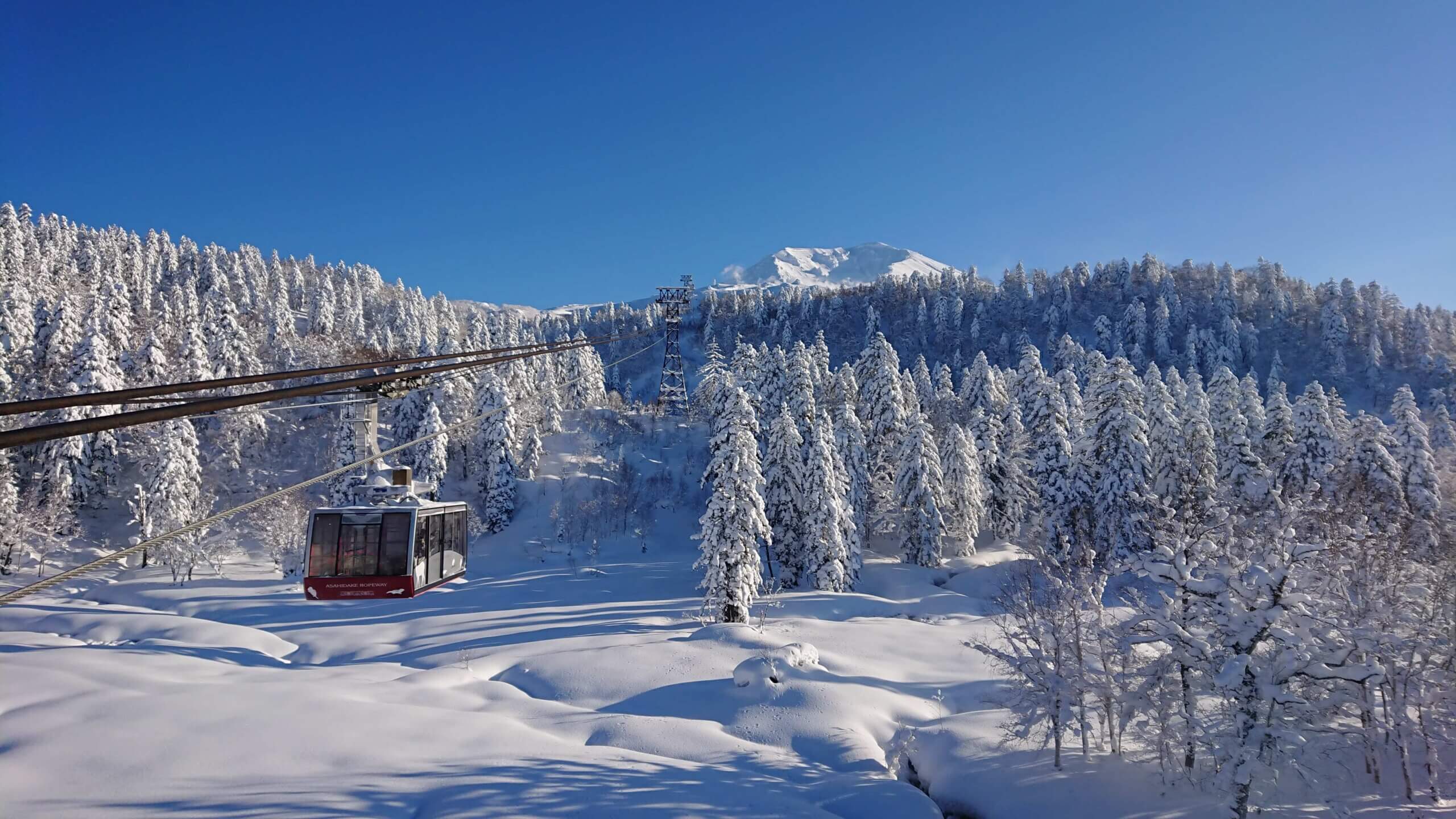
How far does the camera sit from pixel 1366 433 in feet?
145

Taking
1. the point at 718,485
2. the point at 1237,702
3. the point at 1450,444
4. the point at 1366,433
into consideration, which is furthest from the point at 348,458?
the point at 1450,444

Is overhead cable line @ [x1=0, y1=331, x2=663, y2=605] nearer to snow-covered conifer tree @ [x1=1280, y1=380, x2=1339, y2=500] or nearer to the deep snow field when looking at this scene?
the deep snow field

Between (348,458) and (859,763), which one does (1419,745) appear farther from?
(348,458)

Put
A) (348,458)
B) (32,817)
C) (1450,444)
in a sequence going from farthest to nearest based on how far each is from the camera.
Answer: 1. (1450,444)
2. (348,458)
3. (32,817)

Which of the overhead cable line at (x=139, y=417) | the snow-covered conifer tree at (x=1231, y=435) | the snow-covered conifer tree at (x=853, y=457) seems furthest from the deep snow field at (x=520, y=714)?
the snow-covered conifer tree at (x=1231, y=435)

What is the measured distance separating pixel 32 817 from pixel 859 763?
1944cm

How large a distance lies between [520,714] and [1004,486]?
44252mm

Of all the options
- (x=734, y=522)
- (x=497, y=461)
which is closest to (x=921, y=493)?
(x=734, y=522)

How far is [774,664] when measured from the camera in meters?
27.2

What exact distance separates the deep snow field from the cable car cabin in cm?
485

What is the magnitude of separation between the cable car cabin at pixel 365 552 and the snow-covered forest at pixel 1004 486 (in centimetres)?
848

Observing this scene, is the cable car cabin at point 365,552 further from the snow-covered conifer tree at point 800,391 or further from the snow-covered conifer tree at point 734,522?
the snow-covered conifer tree at point 800,391

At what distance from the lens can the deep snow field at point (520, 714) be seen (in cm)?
1559

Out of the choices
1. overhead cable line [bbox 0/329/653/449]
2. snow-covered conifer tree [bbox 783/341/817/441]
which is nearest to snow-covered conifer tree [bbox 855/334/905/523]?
snow-covered conifer tree [bbox 783/341/817/441]
